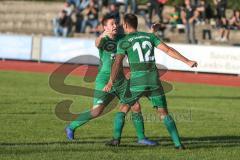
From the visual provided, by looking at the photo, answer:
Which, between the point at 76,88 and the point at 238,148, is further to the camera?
the point at 76,88

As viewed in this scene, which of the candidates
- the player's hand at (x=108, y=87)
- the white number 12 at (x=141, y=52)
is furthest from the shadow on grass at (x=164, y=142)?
the white number 12 at (x=141, y=52)

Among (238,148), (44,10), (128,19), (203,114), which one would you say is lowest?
(44,10)

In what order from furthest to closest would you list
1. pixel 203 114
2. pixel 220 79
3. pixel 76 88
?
1. pixel 220 79
2. pixel 76 88
3. pixel 203 114

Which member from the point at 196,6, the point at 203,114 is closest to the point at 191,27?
the point at 196,6

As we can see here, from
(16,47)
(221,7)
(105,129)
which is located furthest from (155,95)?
(221,7)

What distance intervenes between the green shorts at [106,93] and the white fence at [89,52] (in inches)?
649

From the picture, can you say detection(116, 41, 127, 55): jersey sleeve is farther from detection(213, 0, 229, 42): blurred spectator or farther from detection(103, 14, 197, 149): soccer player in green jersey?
detection(213, 0, 229, 42): blurred spectator

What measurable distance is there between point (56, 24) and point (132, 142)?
84.6 feet

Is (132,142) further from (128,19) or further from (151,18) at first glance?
(151,18)

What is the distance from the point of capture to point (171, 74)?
28328mm

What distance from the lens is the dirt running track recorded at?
87.2 ft

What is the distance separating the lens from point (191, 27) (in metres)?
34.1

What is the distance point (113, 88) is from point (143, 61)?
925 millimetres

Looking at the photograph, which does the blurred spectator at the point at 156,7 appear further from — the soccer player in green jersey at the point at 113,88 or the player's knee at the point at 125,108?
the player's knee at the point at 125,108
